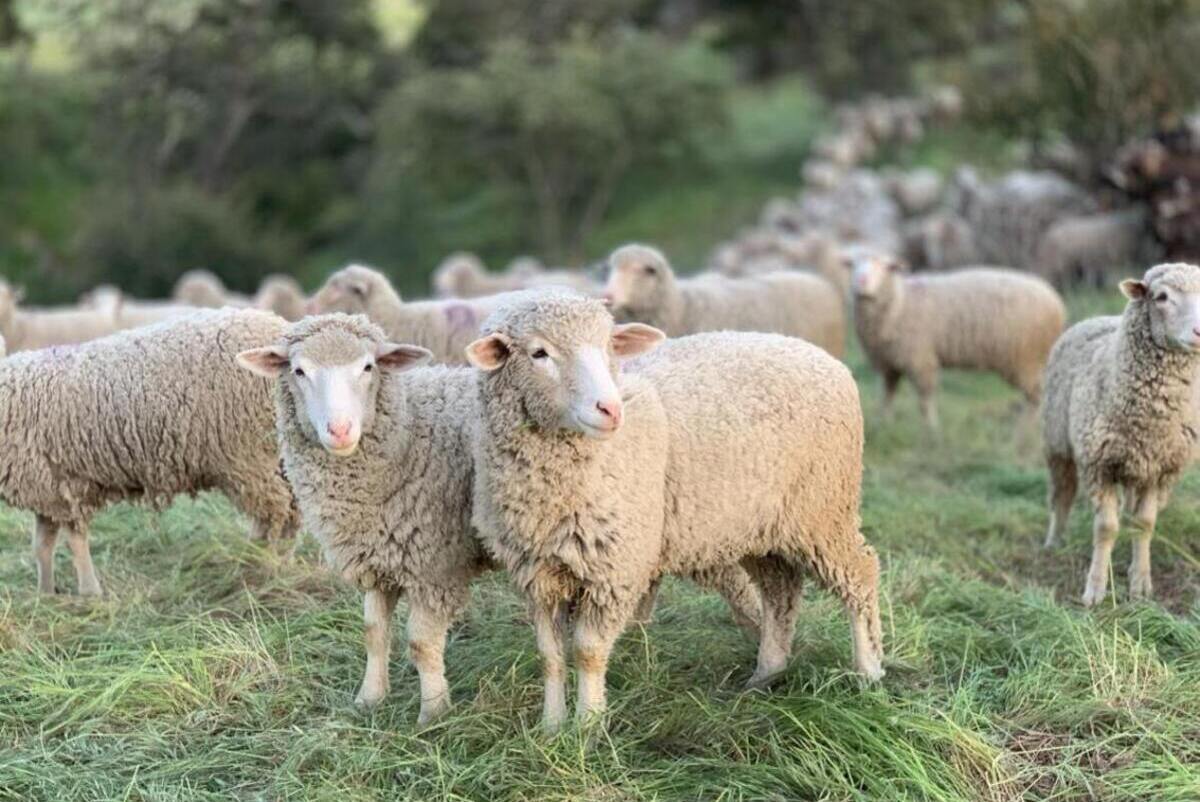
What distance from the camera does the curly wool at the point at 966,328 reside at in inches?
348

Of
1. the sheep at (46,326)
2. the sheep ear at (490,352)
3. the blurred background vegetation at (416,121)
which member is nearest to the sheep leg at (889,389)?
the sheep at (46,326)

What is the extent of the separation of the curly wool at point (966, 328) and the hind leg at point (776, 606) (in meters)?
4.71

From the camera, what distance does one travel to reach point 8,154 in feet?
91.8

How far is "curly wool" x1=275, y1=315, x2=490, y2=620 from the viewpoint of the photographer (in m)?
4.04

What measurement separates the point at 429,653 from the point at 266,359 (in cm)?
101

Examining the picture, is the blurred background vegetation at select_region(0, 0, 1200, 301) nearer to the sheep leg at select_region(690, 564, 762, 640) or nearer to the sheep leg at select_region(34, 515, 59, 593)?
the sheep leg at select_region(34, 515, 59, 593)

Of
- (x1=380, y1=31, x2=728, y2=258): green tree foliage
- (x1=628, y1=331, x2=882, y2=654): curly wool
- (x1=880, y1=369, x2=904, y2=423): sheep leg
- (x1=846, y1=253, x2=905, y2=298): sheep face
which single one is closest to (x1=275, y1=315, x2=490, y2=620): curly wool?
(x1=628, y1=331, x2=882, y2=654): curly wool

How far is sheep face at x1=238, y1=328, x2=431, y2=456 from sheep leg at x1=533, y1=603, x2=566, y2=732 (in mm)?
745

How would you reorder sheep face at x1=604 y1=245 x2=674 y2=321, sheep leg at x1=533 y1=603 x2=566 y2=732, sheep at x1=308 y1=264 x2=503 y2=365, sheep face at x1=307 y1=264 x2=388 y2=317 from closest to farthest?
1. sheep leg at x1=533 y1=603 x2=566 y2=732
2. sheep at x1=308 y1=264 x2=503 y2=365
3. sheep face at x1=307 y1=264 x2=388 y2=317
4. sheep face at x1=604 y1=245 x2=674 y2=321

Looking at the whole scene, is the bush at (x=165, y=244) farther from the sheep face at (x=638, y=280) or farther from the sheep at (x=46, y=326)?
the sheep face at (x=638, y=280)

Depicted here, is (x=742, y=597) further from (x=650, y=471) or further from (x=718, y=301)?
(x=718, y=301)

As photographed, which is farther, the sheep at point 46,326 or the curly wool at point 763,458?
the sheep at point 46,326

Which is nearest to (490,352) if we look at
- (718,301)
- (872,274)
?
(718,301)

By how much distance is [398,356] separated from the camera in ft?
13.3
